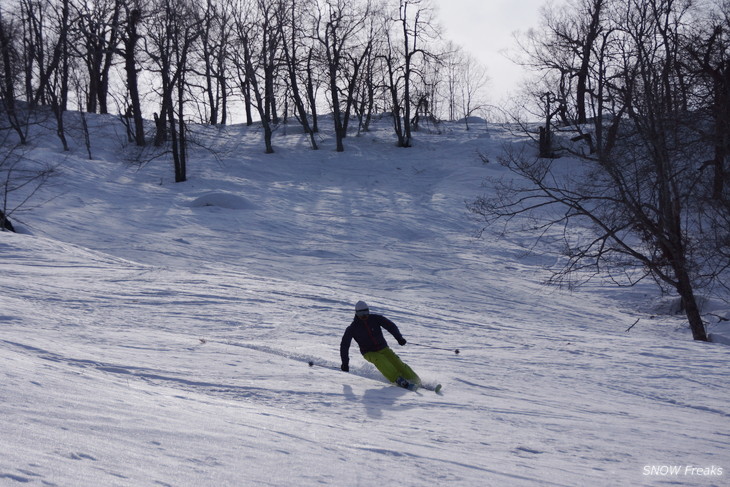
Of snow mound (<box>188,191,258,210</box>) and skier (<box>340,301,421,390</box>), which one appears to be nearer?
skier (<box>340,301,421,390</box>)

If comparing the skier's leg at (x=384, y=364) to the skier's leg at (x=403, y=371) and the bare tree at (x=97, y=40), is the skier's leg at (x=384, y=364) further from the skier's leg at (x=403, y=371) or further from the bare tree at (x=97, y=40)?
the bare tree at (x=97, y=40)

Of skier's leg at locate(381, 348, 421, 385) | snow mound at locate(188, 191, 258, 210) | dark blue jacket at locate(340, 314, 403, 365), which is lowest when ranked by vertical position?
skier's leg at locate(381, 348, 421, 385)

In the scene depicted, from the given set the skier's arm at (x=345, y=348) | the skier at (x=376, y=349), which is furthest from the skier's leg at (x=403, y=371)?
the skier's arm at (x=345, y=348)

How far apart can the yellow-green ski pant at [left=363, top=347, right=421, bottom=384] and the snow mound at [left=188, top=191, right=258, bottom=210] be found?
20561 millimetres

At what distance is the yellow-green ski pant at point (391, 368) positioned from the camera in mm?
8516

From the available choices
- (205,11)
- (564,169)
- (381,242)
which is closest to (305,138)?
(205,11)

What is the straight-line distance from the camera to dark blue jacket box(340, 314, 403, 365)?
8789 millimetres

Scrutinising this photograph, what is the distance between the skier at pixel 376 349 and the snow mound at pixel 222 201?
2014 cm

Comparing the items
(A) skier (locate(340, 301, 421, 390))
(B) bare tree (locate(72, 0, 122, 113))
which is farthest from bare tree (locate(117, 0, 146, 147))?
(A) skier (locate(340, 301, 421, 390))

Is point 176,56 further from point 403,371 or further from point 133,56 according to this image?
point 403,371

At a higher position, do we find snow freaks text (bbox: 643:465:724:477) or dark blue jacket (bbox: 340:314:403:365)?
dark blue jacket (bbox: 340:314:403:365)

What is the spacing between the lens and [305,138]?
43781 millimetres

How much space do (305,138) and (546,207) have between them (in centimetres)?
1929

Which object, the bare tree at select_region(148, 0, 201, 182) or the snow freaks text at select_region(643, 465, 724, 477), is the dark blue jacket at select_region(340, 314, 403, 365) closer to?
the snow freaks text at select_region(643, 465, 724, 477)
